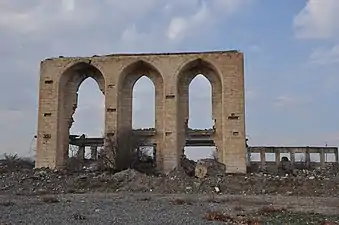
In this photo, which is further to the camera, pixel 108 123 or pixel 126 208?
pixel 108 123

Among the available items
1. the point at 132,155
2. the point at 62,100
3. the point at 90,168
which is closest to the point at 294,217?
the point at 132,155

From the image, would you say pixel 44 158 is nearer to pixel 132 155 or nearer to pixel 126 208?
pixel 132 155

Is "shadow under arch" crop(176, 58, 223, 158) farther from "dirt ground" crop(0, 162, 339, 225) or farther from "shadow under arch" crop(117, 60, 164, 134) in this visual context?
"dirt ground" crop(0, 162, 339, 225)

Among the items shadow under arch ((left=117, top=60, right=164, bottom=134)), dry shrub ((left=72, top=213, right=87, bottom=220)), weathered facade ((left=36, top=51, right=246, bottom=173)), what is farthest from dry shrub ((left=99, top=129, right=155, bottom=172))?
dry shrub ((left=72, top=213, right=87, bottom=220))

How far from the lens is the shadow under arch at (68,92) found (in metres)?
29.5

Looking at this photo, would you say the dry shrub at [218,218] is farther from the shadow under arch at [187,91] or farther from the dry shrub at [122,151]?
the shadow under arch at [187,91]

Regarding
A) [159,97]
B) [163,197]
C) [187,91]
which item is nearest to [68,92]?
[159,97]

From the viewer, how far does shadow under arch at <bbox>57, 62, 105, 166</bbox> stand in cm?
2947

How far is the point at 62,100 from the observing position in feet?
97.9

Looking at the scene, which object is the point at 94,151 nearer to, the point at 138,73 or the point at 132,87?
the point at 132,87

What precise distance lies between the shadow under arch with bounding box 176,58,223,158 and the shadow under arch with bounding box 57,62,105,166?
187 inches

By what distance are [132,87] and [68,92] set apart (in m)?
3.91

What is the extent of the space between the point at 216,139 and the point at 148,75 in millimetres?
5614

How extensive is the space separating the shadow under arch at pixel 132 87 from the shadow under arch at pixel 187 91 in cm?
112
